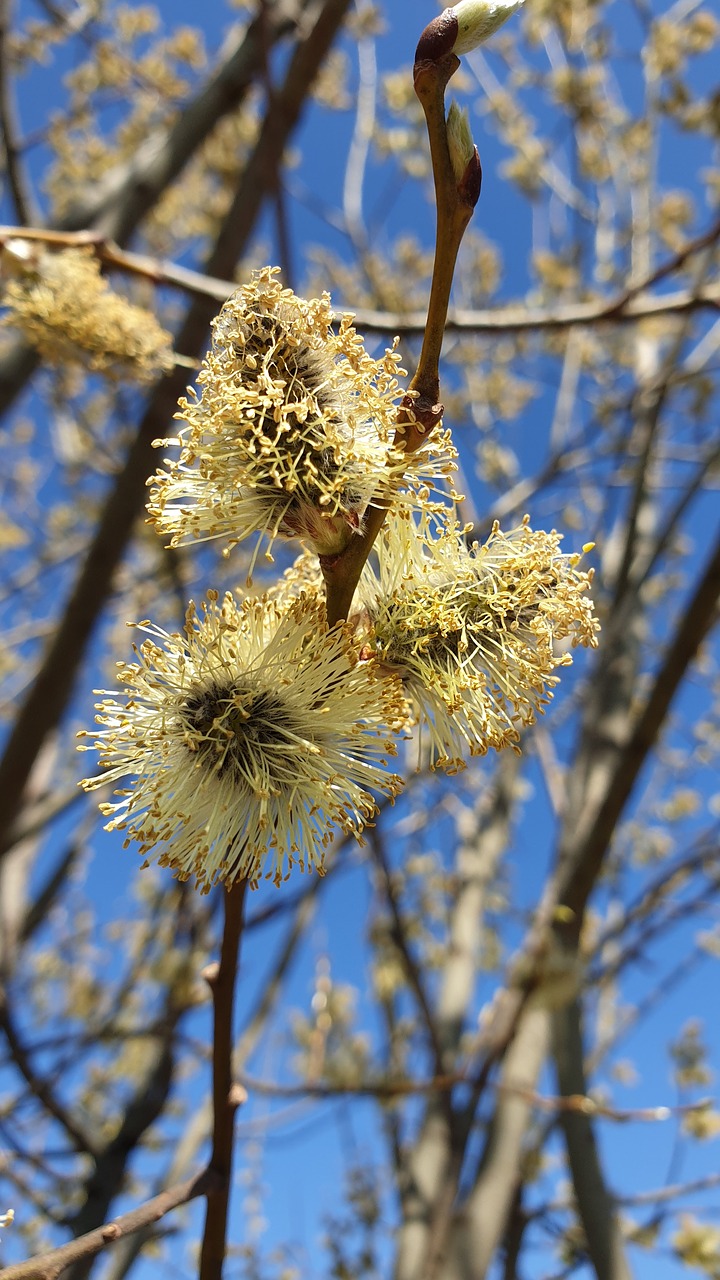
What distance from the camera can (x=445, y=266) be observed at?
99 centimetres

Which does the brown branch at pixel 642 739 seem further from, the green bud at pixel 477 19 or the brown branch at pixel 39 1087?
the green bud at pixel 477 19

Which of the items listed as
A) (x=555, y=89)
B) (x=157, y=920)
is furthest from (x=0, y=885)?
(x=555, y=89)

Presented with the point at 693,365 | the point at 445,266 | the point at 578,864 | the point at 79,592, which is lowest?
the point at 445,266

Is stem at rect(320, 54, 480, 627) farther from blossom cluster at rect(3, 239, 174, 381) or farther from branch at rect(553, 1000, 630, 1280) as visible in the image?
branch at rect(553, 1000, 630, 1280)

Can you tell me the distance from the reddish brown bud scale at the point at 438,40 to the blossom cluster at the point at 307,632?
0.28 m

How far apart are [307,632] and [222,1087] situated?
24.4 inches

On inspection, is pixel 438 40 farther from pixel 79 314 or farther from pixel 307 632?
pixel 79 314

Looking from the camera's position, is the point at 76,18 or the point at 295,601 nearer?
the point at 295,601

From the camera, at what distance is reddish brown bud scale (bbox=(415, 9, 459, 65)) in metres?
0.99

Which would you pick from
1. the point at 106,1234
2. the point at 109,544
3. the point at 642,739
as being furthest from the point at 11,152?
the point at 106,1234

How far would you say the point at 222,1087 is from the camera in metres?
1.29

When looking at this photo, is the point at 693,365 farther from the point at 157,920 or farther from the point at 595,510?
the point at 157,920

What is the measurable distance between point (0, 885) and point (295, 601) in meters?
3.15

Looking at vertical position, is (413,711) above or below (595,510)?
below
